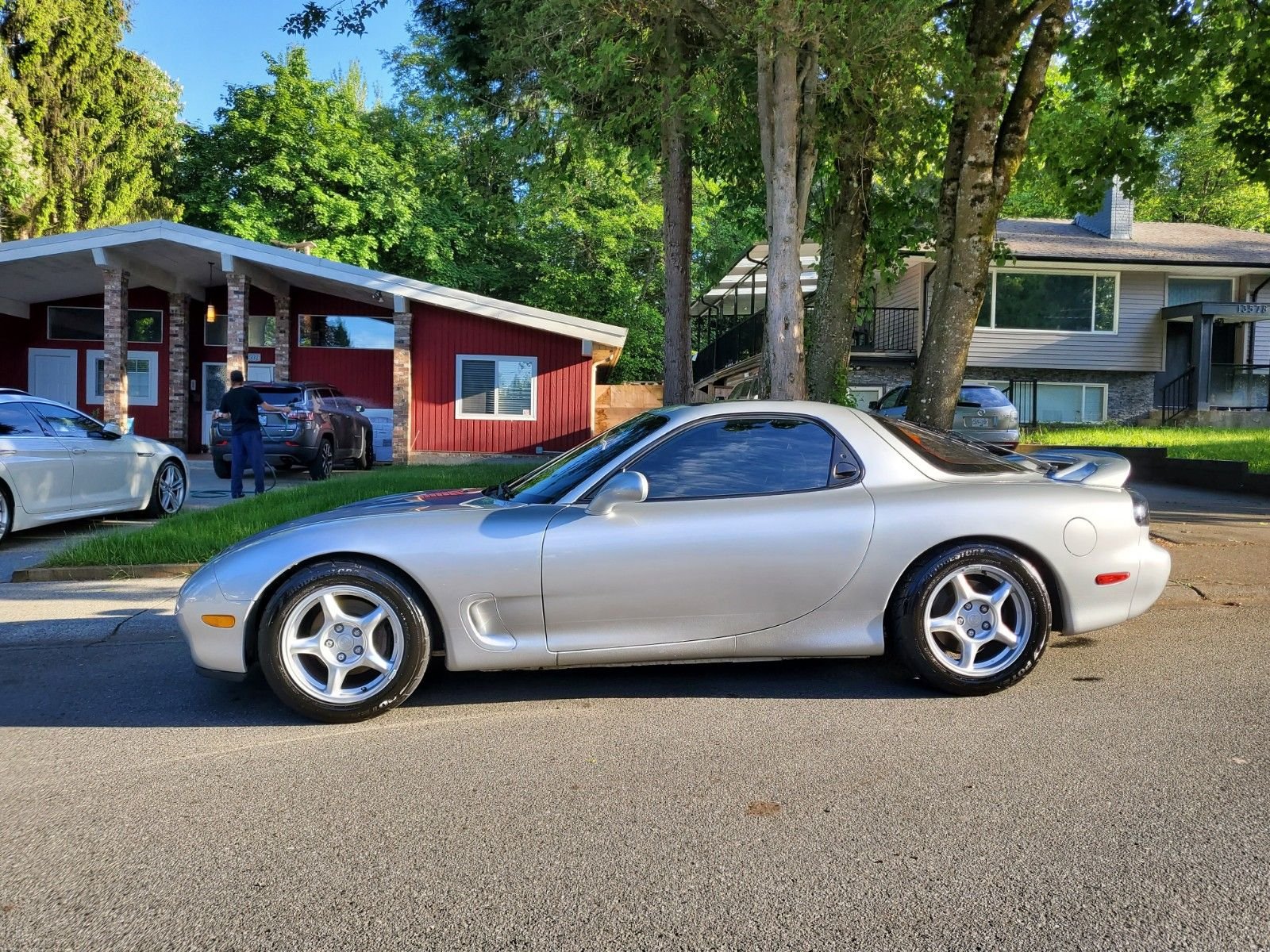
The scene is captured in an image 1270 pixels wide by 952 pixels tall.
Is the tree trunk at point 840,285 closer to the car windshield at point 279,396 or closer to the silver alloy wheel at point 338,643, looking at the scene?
the silver alloy wheel at point 338,643

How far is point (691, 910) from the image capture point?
2.46 m

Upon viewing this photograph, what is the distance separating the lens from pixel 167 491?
10836 millimetres

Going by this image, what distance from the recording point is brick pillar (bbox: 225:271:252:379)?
1848 cm

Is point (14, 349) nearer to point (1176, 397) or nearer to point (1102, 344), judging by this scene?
point (1102, 344)

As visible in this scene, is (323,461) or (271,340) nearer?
(323,461)

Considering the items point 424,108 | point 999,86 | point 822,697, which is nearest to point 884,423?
point 822,697

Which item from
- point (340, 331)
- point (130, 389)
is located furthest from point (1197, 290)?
point (130, 389)

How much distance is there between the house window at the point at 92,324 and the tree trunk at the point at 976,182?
19.6 metres

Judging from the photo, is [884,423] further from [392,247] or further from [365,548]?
[392,247]

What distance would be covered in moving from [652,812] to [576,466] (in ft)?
6.33

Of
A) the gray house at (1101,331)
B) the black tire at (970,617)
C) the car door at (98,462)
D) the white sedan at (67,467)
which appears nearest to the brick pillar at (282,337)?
the white sedan at (67,467)

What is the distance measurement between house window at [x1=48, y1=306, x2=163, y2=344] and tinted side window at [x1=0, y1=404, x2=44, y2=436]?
1452 cm

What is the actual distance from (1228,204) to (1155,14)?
32.9 metres

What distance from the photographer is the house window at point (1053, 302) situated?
24.8 metres
